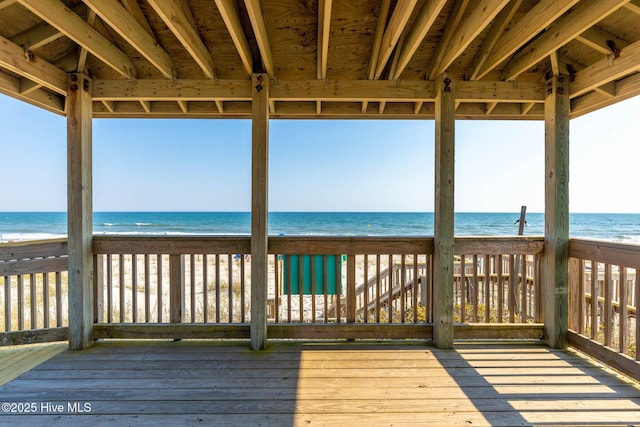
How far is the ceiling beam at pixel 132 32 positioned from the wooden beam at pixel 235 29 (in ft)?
2.11

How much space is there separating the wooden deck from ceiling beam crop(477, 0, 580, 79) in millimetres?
2378

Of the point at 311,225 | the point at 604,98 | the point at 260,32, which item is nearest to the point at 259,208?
the point at 260,32

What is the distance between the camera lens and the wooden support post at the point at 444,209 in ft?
8.39

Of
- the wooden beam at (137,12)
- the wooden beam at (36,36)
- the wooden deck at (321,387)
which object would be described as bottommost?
the wooden deck at (321,387)

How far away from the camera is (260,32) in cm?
200

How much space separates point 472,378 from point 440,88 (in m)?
2.34

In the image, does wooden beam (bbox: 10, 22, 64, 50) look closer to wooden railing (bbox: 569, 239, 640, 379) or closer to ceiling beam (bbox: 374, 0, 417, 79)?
ceiling beam (bbox: 374, 0, 417, 79)

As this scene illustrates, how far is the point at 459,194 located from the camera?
27281mm

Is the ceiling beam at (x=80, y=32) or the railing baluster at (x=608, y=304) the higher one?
the ceiling beam at (x=80, y=32)

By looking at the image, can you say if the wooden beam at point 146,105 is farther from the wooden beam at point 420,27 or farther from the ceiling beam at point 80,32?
the wooden beam at point 420,27

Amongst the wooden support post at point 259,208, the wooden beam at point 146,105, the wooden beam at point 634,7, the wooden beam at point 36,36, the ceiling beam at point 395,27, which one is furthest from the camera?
the wooden beam at point 146,105

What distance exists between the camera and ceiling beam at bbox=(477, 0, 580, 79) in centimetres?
174

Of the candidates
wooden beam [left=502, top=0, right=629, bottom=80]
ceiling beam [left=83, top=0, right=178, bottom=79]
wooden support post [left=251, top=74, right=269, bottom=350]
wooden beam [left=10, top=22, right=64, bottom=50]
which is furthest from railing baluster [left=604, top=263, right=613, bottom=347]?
wooden beam [left=10, top=22, right=64, bottom=50]

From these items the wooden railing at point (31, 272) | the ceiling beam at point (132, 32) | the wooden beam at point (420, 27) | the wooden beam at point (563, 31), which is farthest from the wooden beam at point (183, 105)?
the wooden beam at point (563, 31)
